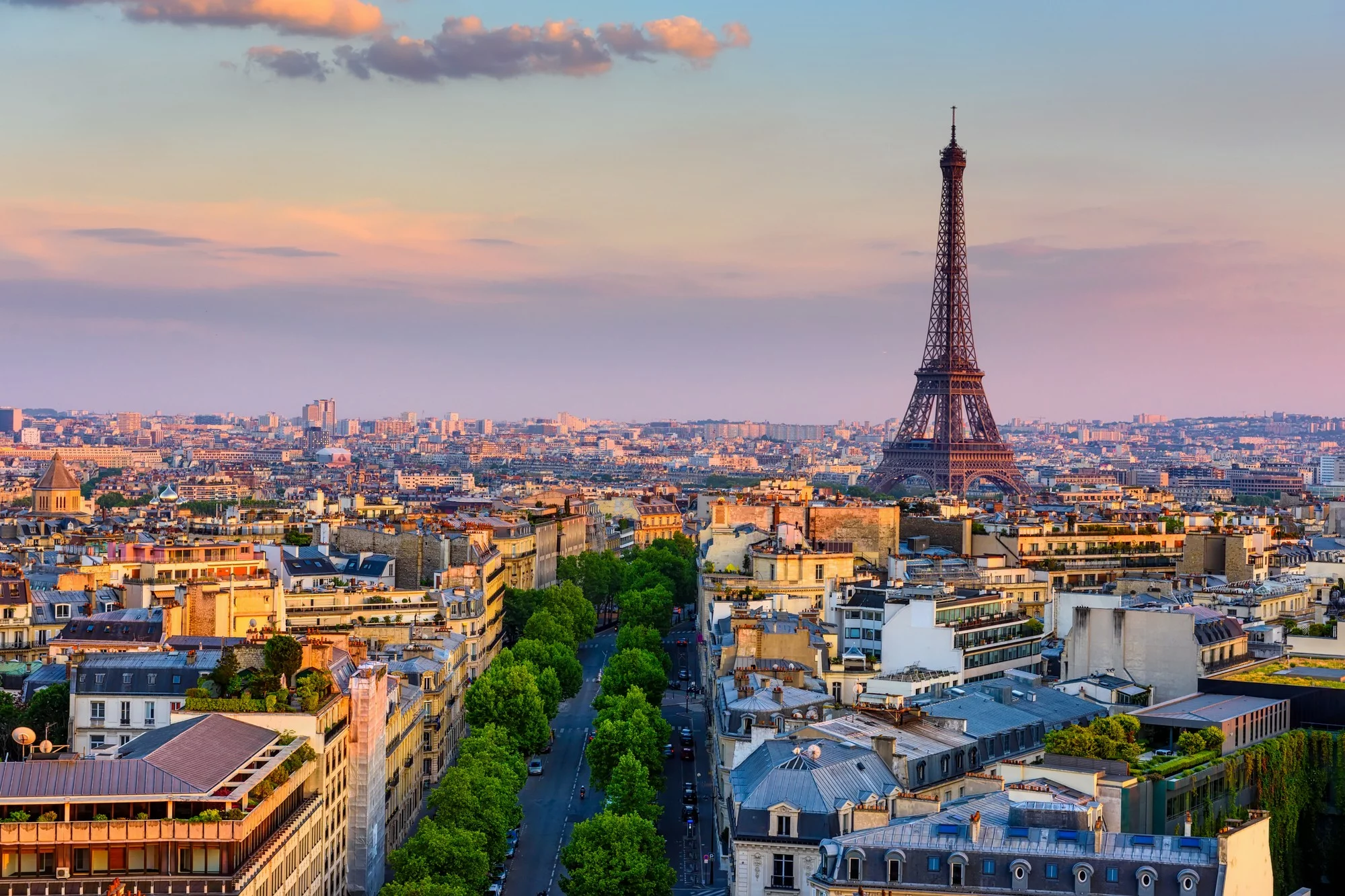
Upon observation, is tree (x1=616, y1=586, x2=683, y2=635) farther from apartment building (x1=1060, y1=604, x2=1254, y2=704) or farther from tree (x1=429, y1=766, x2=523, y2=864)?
tree (x1=429, y1=766, x2=523, y2=864)

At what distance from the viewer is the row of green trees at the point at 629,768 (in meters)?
52.6

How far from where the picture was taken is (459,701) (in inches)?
3113

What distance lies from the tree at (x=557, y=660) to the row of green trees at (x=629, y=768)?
7.44ft

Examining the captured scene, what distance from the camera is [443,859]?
52.4 meters

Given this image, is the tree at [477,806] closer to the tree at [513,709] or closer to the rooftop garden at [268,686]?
the rooftop garden at [268,686]

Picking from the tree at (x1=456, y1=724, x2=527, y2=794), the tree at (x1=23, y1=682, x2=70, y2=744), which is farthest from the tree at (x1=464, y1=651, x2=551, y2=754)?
the tree at (x1=23, y1=682, x2=70, y2=744)

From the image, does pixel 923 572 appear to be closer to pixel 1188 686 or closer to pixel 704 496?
pixel 1188 686

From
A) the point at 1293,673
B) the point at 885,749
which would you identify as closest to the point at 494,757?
the point at 885,749

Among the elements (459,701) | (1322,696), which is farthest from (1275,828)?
(459,701)

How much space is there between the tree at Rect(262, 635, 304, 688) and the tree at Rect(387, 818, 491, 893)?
5.27 meters

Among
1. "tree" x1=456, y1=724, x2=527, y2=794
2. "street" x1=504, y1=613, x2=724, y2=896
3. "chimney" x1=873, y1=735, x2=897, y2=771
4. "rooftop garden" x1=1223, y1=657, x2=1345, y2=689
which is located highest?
"rooftop garden" x1=1223, y1=657, x2=1345, y2=689

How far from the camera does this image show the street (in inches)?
2372

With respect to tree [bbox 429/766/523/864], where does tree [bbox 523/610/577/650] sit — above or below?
above

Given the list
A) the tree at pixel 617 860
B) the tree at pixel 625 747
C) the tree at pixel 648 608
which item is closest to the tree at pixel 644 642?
the tree at pixel 648 608
